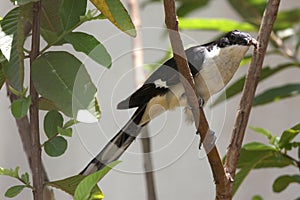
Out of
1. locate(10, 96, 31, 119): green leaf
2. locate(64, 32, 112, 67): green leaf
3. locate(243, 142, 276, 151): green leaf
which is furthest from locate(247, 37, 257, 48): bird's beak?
locate(10, 96, 31, 119): green leaf

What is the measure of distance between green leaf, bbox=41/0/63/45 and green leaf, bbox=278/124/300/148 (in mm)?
474

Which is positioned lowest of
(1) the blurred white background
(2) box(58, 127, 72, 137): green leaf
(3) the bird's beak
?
(1) the blurred white background

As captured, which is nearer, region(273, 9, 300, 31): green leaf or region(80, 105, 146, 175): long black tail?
region(80, 105, 146, 175): long black tail

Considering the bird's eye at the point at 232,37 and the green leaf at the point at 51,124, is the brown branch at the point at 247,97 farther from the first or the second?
the green leaf at the point at 51,124

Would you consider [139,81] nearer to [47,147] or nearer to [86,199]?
[47,147]

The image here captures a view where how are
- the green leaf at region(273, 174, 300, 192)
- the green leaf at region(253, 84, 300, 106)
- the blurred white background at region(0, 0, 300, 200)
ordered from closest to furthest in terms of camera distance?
the green leaf at region(273, 174, 300, 192)
the green leaf at region(253, 84, 300, 106)
the blurred white background at region(0, 0, 300, 200)

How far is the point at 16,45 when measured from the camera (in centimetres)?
87

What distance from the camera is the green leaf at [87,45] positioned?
0.91m

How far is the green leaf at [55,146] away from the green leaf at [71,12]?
161 millimetres

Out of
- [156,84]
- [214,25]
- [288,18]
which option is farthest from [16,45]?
[288,18]

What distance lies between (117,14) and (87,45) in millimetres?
79

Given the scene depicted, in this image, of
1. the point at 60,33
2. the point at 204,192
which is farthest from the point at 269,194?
the point at 60,33

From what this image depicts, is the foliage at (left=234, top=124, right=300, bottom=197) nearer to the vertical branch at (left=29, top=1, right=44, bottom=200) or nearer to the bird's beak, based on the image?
the bird's beak

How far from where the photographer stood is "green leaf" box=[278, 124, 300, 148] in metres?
1.19
